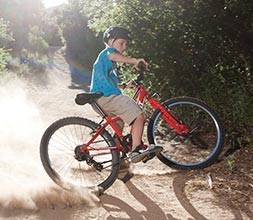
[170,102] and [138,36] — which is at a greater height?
[138,36]

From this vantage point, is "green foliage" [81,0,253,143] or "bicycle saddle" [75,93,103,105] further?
"green foliage" [81,0,253,143]

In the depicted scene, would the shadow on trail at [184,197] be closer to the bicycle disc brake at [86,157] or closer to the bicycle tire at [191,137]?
the bicycle tire at [191,137]

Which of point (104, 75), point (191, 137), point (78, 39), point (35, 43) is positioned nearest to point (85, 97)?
point (104, 75)

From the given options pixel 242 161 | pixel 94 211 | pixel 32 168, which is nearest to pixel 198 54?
pixel 242 161

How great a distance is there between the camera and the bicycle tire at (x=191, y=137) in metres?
4.68

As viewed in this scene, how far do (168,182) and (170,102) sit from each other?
1002mm

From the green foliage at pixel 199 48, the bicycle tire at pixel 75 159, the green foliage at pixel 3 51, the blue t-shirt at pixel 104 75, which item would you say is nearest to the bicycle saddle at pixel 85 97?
the blue t-shirt at pixel 104 75

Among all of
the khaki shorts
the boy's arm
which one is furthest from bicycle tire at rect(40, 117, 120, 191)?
the boy's arm

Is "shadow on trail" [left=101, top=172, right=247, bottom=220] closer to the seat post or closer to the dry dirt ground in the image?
the dry dirt ground

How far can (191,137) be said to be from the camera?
499 centimetres

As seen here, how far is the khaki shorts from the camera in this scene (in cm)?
436

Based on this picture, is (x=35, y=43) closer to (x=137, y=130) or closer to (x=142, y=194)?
(x=137, y=130)

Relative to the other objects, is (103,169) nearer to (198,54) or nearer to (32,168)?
(32,168)

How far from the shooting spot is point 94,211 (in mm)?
3857
